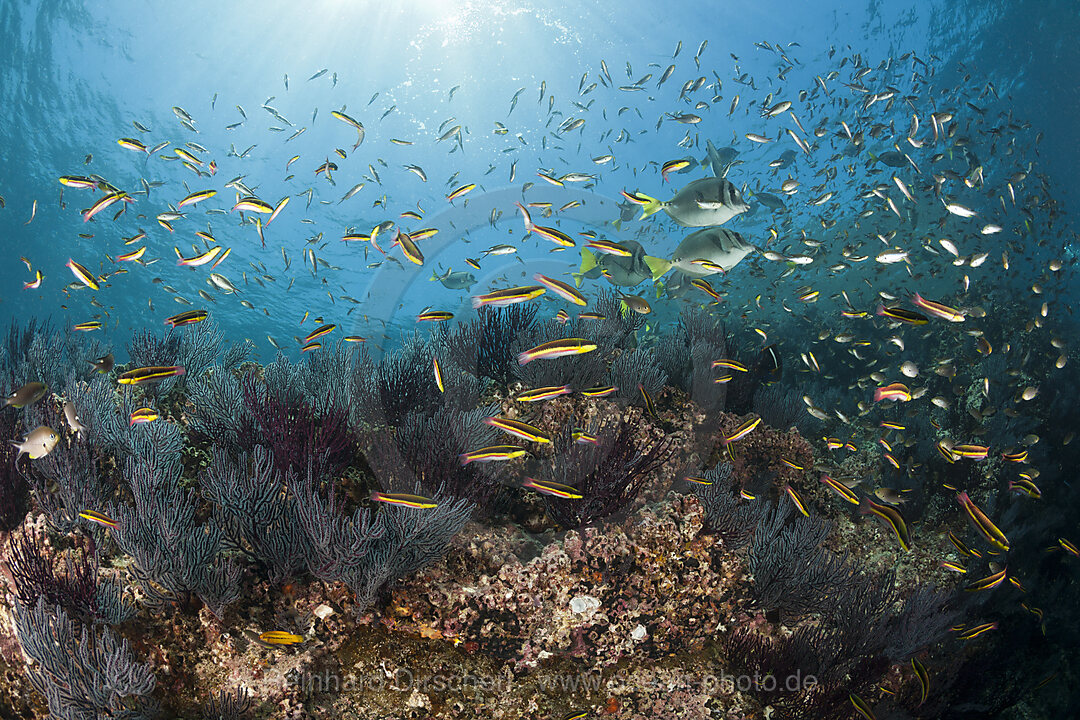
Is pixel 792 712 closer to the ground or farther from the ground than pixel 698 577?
closer to the ground

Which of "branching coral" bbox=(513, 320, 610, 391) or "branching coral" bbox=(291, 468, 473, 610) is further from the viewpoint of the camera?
"branching coral" bbox=(513, 320, 610, 391)

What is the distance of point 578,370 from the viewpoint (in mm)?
4500

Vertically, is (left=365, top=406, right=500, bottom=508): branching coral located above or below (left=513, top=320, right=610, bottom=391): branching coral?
below

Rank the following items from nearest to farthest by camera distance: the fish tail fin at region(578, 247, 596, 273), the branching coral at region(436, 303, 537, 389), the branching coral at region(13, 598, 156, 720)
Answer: the branching coral at region(13, 598, 156, 720)
the branching coral at region(436, 303, 537, 389)
the fish tail fin at region(578, 247, 596, 273)

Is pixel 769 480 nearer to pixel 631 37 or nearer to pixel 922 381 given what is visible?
pixel 922 381

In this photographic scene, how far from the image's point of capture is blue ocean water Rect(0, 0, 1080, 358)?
19.7 meters

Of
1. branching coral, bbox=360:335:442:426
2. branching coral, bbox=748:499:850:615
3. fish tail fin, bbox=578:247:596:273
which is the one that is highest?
fish tail fin, bbox=578:247:596:273

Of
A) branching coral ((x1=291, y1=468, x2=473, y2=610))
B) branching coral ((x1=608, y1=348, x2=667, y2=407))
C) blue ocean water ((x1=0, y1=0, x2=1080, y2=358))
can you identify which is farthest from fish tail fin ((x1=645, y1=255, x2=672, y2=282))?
blue ocean water ((x1=0, y1=0, x2=1080, y2=358))

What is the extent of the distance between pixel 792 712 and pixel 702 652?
0.77m

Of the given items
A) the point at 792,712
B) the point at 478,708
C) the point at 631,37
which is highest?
the point at 631,37

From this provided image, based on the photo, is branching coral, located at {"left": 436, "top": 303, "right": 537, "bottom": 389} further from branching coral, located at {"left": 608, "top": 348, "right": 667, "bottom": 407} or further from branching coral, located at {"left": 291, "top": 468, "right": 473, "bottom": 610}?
branching coral, located at {"left": 291, "top": 468, "right": 473, "bottom": 610}

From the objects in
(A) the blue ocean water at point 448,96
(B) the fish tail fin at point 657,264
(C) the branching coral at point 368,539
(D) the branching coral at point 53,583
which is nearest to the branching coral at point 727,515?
(C) the branching coral at point 368,539

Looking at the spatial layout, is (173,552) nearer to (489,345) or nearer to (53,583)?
(53,583)

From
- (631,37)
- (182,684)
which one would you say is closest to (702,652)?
(182,684)
